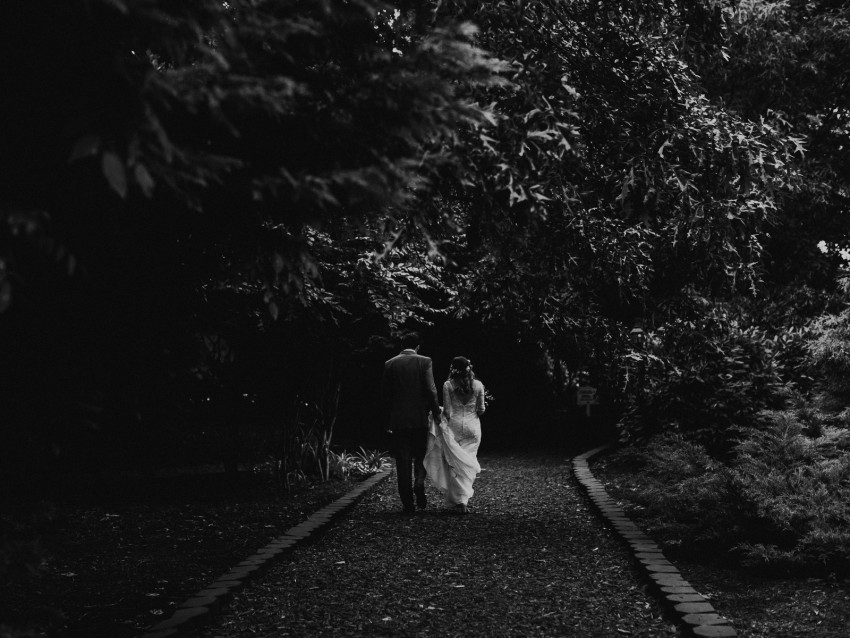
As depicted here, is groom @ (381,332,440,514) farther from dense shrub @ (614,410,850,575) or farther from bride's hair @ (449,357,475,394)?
dense shrub @ (614,410,850,575)

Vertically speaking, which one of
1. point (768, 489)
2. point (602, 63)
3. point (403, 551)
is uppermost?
point (602, 63)

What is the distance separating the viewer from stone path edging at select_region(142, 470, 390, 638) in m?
3.95

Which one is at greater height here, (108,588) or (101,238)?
(101,238)

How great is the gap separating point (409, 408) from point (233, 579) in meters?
3.61

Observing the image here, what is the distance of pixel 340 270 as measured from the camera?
820 centimetres

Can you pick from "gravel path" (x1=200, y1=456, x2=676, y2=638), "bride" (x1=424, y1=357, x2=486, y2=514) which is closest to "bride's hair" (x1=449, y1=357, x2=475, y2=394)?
"bride" (x1=424, y1=357, x2=486, y2=514)

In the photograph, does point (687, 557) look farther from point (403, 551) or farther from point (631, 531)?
point (403, 551)

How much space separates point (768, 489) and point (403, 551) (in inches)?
108

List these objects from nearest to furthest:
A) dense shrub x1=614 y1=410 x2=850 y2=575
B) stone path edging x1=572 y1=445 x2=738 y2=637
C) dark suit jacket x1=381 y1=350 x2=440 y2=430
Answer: stone path edging x1=572 y1=445 x2=738 y2=637 < dense shrub x1=614 y1=410 x2=850 y2=575 < dark suit jacket x1=381 y1=350 x2=440 y2=430

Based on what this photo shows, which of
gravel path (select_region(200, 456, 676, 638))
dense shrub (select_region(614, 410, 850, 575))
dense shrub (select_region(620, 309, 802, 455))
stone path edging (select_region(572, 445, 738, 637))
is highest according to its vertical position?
dense shrub (select_region(620, 309, 802, 455))

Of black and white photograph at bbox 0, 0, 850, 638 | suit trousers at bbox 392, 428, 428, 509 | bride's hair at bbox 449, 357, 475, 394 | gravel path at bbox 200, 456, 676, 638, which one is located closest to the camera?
black and white photograph at bbox 0, 0, 850, 638

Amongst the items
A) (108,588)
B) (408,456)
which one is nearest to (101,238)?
(108,588)

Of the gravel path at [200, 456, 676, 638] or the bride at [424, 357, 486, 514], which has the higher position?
the bride at [424, 357, 486, 514]

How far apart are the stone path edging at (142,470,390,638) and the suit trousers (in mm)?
626
